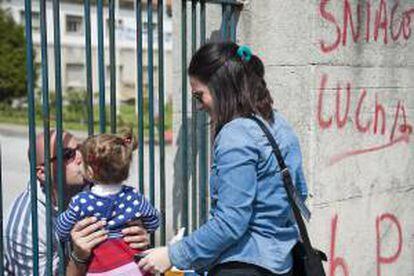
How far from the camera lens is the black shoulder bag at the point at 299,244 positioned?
2455 mm

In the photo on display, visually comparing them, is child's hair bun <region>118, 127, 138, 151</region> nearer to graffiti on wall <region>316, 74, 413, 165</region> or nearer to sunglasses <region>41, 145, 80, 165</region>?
sunglasses <region>41, 145, 80, 165</region>

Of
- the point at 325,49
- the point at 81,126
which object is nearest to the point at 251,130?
the point at 325,49

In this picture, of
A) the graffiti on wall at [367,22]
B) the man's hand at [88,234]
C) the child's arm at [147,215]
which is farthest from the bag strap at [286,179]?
the graffiti on wall at [367,22]

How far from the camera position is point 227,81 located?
8.00 feet

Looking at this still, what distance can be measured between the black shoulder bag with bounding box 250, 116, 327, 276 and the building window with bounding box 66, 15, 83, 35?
39.5 meters

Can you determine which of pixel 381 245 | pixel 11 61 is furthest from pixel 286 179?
pixel 11 61

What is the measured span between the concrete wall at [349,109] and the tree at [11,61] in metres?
28.8

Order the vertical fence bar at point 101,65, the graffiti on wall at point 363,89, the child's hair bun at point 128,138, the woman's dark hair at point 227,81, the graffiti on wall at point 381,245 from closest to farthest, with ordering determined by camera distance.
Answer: the woman's dark hair at point 227,81 < the child's hair bun at point 128,138 < the vertical fence bar at point 101,65 < the graffiti on wall at point 363,89 < the graffiti on wall at point 381,245

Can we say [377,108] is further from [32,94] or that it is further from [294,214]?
[32,94]

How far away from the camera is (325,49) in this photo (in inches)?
151

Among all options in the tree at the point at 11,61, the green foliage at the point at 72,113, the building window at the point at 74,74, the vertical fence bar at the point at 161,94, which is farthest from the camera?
the building window at the point at 74,74

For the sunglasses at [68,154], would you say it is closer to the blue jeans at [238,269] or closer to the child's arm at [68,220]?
the child's arm at [68,220]

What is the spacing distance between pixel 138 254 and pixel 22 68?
3173 cm

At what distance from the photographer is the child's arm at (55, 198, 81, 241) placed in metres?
2.62
